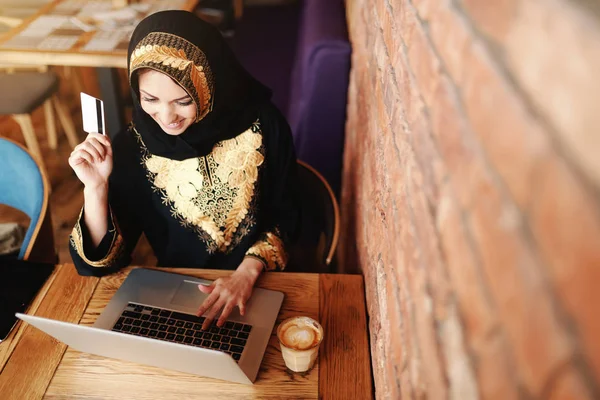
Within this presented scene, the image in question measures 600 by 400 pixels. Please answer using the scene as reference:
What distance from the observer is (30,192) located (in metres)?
1.46

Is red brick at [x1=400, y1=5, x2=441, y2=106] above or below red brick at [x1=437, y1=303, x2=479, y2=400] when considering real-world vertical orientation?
above

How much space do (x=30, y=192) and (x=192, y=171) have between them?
0.49 meters

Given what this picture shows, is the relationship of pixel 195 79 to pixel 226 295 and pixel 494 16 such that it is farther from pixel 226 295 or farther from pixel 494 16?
pixel 494 16

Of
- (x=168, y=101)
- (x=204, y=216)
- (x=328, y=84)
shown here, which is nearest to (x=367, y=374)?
(x=204, y=216)

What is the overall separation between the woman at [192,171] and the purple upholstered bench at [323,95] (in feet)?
2.06

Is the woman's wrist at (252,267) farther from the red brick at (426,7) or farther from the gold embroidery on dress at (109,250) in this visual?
the red brick at (426,7)

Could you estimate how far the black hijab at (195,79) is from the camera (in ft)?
4.11

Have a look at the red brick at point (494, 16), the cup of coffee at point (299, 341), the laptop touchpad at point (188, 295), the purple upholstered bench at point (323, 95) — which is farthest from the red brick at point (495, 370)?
the purple upholstered bench at point (323, 95)

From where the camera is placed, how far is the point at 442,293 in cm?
58

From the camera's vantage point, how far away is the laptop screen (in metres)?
1.15

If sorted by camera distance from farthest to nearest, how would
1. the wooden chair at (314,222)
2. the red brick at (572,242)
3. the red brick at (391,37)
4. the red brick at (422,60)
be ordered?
the wooden chair at (314,222), the red brick at (391,37), the red brick at (422,60), the red brick at (572,242)

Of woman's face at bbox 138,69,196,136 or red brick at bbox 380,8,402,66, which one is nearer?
red brick at bbox 380,8,402,66

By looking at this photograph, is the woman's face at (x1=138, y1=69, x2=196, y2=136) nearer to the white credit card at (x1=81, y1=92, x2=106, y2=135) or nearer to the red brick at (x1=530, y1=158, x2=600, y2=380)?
the white credit card at (x1=81, y1=92, x2=106, y2=135)

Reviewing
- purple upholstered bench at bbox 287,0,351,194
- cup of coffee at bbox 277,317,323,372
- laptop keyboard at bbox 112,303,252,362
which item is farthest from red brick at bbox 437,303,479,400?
purple upholstered bench at bbox 287,0,351,194
